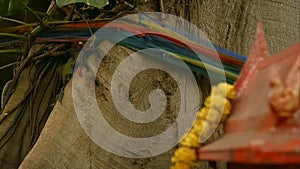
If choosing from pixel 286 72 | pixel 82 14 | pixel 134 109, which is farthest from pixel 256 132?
pixel 82 14

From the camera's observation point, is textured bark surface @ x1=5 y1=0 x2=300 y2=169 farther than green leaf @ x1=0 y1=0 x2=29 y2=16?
No

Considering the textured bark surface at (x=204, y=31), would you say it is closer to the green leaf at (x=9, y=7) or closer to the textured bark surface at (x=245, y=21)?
the textured bark surface at (x=245, y=21)

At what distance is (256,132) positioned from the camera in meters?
0.60

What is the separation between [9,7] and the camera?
1695 mm

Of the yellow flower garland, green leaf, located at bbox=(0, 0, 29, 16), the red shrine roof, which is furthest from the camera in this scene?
green leaf, located at bbox=(0, 0, 29, 16)

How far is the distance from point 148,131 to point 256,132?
72 centimetres

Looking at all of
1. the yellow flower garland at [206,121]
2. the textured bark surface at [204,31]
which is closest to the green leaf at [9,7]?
the textured bark surface at [204,31]

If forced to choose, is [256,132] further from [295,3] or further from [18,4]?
[18,4]

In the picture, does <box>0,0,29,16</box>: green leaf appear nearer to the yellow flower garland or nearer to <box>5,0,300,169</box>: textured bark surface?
<box>5,0,300,169</box>: textured bark surface

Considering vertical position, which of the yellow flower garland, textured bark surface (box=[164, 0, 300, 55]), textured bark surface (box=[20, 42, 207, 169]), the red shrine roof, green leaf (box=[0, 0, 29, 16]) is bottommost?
textured bark surface (box=[20, 42, 207, 169])

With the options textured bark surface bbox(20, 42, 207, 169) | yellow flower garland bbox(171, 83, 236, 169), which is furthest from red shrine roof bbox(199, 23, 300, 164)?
textured bark surface bbox(20, 42, 207, 169)

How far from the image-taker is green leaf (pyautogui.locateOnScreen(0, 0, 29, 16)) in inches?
66.5

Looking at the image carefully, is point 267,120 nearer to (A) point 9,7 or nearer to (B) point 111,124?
(B) point 111,124

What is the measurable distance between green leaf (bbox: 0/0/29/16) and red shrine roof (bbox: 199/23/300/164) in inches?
42.8
